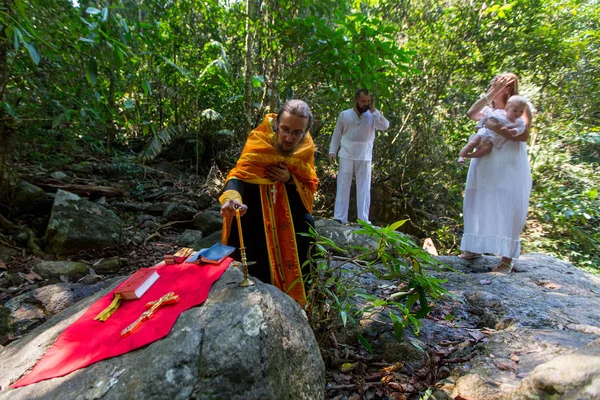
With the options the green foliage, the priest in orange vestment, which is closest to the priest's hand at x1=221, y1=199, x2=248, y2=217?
the priest in orange vestment

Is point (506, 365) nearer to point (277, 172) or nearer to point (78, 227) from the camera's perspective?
point (277, 172)

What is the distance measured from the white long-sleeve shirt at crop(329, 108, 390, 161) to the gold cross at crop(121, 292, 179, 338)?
151 inches

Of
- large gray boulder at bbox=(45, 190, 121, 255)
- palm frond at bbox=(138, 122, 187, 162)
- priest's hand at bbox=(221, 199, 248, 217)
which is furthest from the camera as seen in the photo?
palm frond at bbox=(138, 122, 187, 162)

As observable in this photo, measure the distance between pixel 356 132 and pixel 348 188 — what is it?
84cm

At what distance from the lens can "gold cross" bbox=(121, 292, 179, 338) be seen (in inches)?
56.4

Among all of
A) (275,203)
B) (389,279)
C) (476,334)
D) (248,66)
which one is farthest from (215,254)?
(248,66)

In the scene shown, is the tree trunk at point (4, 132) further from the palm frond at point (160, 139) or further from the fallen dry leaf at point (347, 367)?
the fallen dry leaf at point (347, 367)

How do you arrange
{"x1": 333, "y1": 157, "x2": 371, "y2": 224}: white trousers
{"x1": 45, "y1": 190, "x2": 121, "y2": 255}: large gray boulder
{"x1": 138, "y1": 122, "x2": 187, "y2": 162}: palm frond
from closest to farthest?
{"x1": 45, "y1": 190, "x2": 121, "y2": 255}: large gray boulder → {"x1": 333, "y1": 157, "x2": 371, "y2": 224}: white trousers → {"x1": 138, "y1": 122, "x2": 187, "y2": 162}: palm frond

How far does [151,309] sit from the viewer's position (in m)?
1.51

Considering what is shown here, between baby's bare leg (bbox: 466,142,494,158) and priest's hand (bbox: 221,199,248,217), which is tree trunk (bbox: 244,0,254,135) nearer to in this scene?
baby's bare leg (bbox: 466,142,494,158)

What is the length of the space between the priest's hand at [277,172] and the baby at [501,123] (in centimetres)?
229

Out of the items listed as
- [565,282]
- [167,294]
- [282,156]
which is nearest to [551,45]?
[565,282]

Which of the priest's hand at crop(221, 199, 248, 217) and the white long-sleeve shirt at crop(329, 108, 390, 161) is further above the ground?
the white long-sleeve shirt at crop(329, 108, 390, 161)

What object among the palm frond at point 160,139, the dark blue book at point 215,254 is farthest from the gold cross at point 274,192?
the palm frond at point 160,139
